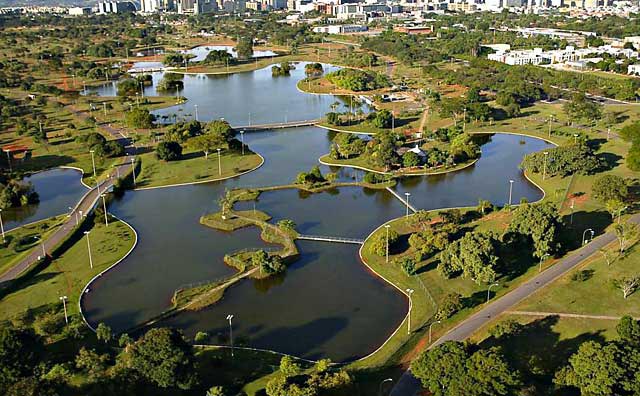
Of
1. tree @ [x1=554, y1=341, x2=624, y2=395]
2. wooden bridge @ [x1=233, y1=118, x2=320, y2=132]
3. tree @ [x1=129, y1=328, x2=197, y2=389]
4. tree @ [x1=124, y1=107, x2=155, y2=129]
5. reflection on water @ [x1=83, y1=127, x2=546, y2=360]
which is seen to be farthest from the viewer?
wooden bridge @ [x1=233, y1=118, x2=320, y2=132]

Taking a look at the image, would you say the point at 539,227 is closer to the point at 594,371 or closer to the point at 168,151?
the point at 594,371

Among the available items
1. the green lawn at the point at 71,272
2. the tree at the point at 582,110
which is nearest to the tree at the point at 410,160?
the green lawn at the point at 71,272

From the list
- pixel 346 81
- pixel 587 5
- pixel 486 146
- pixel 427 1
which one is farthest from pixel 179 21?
pixel 486 146

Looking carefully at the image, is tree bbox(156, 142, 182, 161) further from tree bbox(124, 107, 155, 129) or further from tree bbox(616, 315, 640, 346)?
tree bbox(616, 315, 640, 346)

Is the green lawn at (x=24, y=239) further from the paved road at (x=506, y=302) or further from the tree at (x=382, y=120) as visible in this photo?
the tree at (x=382, y=120)

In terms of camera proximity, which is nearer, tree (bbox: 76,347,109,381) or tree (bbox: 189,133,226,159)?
tree (bbox: 76,347,109,381)

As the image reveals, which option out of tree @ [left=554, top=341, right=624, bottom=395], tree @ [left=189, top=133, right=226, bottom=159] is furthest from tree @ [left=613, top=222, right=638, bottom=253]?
tree @ [left=189, top=133, right=226, bottom=159]
